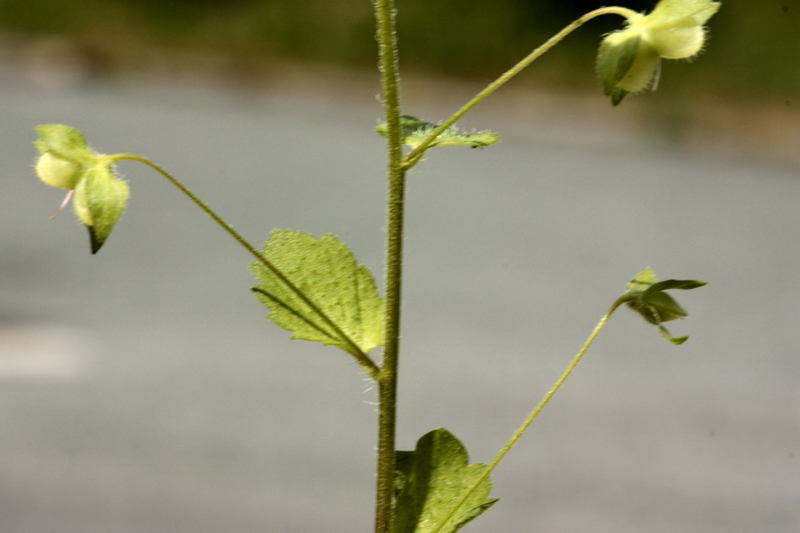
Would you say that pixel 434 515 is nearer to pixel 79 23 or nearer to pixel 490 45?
pixel 490 45

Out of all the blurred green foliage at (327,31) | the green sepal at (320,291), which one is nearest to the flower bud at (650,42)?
the green sepal at (320,291)

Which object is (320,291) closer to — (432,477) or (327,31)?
(432,477)

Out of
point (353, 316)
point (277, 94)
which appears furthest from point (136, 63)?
point (353, 316)

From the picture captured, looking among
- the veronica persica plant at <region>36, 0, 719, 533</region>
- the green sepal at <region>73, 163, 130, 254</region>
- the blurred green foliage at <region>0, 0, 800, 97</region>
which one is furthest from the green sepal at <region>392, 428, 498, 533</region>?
the blurred green foliage at <region>0, 0, 800, 97</region>

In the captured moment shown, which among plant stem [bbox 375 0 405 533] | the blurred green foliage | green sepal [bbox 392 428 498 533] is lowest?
green sepal [bbox 392 428 498 533]

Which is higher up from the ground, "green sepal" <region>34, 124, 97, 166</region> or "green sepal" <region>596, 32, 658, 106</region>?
"green sepal" <region>596, 32, 658, 106</region>

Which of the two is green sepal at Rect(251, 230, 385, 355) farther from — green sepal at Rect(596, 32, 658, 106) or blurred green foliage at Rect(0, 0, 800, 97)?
blurred green foliage at Rect(0, 0, 800, 97)

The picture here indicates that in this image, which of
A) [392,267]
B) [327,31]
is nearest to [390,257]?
[392,267]
